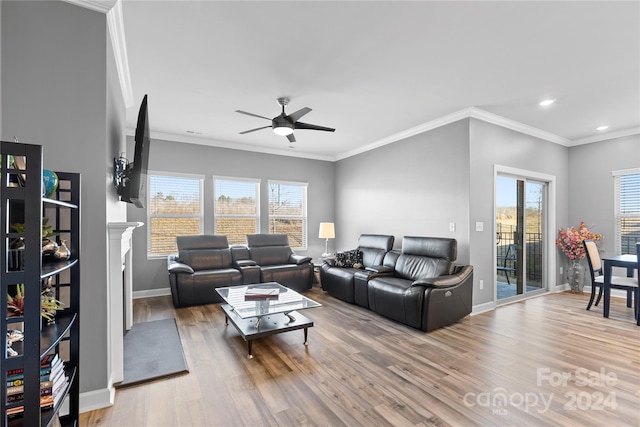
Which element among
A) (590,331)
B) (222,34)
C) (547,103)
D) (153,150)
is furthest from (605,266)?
(153,150)

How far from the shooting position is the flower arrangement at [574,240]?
5180 millimetres

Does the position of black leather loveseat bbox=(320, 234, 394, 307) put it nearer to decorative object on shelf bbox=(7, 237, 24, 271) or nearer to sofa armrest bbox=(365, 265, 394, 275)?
sofa armrest bbox=(365, 265, 394, 275)

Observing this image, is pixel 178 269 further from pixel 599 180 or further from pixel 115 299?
pixel 599 180

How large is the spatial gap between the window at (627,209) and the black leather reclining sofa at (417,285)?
3.30 m

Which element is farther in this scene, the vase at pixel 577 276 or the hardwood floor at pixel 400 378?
the vase at pixel 577 276

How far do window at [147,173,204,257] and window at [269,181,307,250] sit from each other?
1466 millimetres

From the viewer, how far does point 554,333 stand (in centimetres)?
344

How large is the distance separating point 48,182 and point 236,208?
14.5 ft

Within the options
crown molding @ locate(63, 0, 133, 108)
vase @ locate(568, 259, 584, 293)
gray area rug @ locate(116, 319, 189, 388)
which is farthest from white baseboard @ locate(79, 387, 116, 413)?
vase @ locate(568, 259, 584, 293)

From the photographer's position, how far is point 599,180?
5258 mm

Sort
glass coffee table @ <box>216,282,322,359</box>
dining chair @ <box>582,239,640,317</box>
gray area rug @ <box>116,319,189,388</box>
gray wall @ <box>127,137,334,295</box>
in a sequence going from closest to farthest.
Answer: gray area rug @ <box>116,319,189,388</box>, glass coffee table @ <box>216,282,322,359</box>, dining chair @ <box>582,239,640,317</box>, gray wall @ <box>127,137,334,295</box>

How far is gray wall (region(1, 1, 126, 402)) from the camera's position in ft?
6.20

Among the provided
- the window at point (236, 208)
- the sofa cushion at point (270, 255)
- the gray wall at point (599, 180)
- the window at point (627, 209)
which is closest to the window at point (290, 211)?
the window at point (236, 208)

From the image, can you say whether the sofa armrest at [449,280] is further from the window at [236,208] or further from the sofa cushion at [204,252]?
the window at [236,208]
